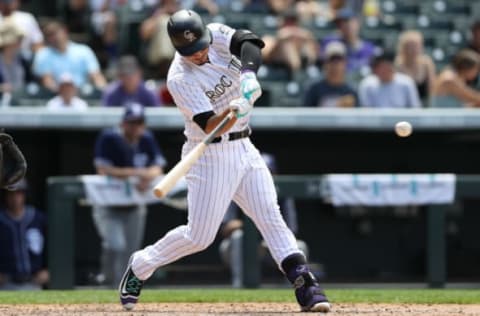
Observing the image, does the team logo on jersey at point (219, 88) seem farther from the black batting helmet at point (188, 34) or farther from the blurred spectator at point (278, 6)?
the blurred spectator at point (278, 6)

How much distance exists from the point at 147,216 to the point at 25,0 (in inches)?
170

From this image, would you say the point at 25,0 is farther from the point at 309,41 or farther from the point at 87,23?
the point at 309,41

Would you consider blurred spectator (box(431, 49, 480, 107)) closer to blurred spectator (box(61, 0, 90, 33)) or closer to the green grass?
the green grass

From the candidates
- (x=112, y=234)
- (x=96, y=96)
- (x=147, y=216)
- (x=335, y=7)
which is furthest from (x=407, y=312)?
(x=335, y=7)

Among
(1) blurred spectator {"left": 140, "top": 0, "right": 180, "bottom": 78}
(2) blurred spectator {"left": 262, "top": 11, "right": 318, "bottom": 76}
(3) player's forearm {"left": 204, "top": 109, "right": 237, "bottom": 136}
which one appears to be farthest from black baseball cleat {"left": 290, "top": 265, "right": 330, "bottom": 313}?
(1) blurred spectator {"left": 140, "top": 0, "right": 180, "bottom": 78}

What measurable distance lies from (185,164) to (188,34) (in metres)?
0.71

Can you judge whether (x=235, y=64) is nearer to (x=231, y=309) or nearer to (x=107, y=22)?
(x=231, y=309)

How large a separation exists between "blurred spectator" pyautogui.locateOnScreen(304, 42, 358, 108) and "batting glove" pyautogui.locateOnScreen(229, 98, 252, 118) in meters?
4.81

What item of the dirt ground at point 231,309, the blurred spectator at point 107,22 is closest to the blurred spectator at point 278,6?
the blurred spectator at point 107,22

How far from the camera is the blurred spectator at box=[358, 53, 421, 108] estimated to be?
10.8 m

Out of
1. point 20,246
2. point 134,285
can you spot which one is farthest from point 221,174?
point 20,246

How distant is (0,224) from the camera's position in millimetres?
9984

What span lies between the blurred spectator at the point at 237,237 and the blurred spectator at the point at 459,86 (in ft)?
5.52

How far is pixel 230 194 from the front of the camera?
20.8ft
